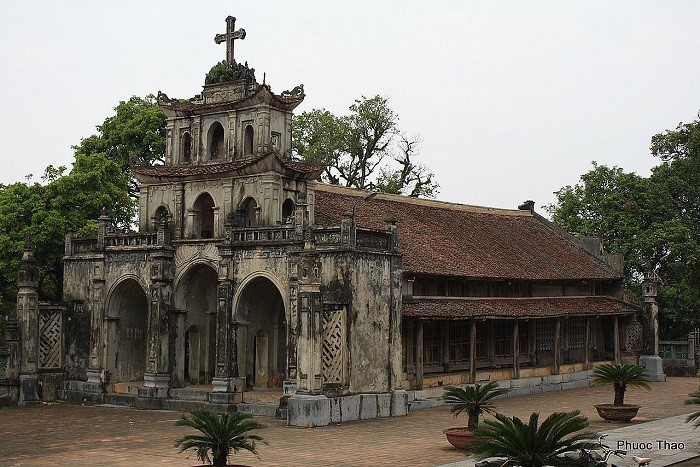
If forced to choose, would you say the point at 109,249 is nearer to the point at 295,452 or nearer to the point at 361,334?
the point at 361,334

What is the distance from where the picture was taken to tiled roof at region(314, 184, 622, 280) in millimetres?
31656

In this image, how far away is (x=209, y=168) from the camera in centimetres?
2977

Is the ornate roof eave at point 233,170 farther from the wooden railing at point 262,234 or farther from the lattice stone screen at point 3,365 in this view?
the lattice stone screen at point 3,365

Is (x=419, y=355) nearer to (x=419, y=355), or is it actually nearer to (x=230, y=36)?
(x=419, y=355)

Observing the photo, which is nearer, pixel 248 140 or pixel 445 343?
pixel 248 140

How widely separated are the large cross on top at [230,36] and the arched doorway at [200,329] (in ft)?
24.2

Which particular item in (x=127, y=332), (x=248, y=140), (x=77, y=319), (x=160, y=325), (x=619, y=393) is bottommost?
(x=619, y=393)

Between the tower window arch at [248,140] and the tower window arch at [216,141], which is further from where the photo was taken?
the tower window arch at [216,141]

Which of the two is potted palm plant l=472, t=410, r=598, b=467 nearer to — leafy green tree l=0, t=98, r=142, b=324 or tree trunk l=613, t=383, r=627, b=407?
tree trunk l=613, t=383, r=627, b=407

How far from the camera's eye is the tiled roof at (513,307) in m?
29.8

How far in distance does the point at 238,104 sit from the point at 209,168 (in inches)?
92.0

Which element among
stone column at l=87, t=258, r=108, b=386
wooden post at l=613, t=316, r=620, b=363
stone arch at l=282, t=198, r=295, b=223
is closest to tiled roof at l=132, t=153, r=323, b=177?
stone arch at l=282, t=198, r=295, b=223

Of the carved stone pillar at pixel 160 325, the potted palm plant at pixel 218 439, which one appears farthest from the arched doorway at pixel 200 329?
the potted palm plant at pixel 218 439

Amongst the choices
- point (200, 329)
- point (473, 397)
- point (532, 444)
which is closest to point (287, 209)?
point (200, 329)
